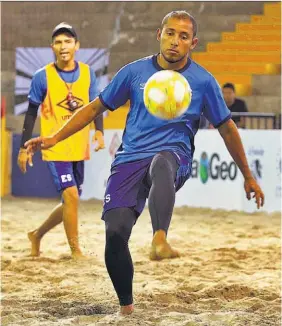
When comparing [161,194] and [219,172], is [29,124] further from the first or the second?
[219,172]

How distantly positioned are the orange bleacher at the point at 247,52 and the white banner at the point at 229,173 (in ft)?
16.9

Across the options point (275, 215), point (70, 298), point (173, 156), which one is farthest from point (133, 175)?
point (275, 215)

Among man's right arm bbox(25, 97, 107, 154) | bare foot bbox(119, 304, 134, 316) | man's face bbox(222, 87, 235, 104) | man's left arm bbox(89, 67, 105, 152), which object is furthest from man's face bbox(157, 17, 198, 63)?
man's face bbox(222, 87, 235, 104)

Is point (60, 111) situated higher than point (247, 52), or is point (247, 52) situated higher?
point (247, 52)

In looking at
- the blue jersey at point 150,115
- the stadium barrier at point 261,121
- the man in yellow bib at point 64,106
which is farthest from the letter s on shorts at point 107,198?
the stadium barrier at point 261,121

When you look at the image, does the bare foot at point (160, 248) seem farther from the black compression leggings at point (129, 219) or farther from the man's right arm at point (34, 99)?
the man's right arm at point (34, 99)

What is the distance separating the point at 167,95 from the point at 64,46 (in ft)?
10.6

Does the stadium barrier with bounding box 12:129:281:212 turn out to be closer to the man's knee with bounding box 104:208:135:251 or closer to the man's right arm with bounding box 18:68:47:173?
the man's right arm with bounding box 18:68:47:173

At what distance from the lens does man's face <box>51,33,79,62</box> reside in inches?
314

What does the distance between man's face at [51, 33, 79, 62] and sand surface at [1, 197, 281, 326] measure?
6.30ft

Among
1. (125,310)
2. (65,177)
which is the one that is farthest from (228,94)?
(125,310)

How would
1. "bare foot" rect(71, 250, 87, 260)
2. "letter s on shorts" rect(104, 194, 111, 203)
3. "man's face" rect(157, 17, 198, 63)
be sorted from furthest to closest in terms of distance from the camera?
"bare foot" rect(71, 250, 87, 260) < "letter s on shorts" rect(104, 194, 111, 203) < "man's face" rect(157, 17, 198, 63)

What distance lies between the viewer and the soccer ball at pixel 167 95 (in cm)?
495

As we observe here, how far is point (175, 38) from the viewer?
16.4 ft
